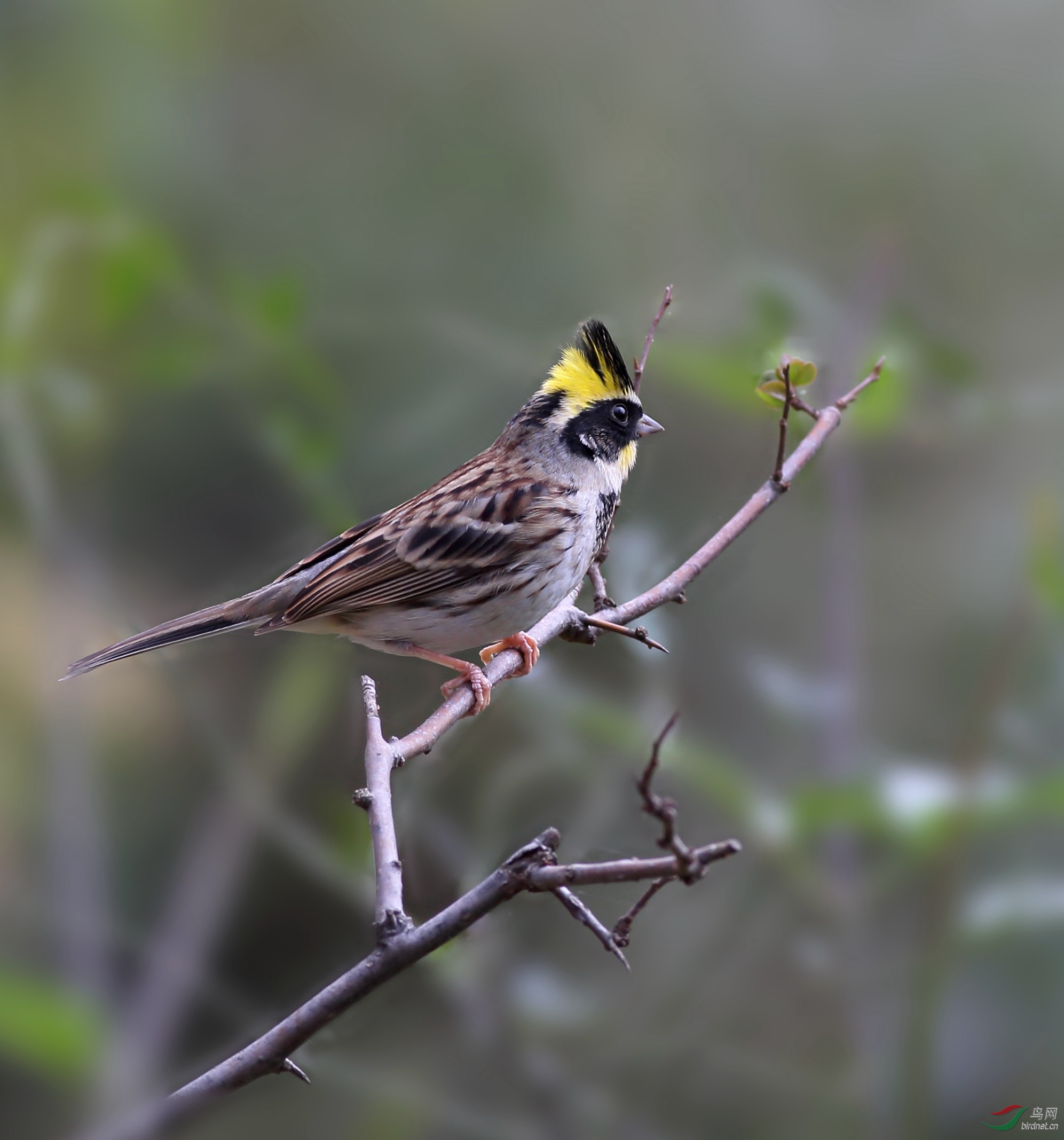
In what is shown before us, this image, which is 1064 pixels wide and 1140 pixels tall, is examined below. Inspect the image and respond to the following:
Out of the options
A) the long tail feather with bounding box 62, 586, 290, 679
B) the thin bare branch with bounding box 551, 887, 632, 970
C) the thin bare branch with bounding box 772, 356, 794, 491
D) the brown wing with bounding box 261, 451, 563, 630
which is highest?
the thin bare branch with bounding box 772, 356, 794, 491

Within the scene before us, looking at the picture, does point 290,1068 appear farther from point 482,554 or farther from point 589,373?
point 589,373

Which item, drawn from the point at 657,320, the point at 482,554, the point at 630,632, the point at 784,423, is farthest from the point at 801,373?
the point at 482,554

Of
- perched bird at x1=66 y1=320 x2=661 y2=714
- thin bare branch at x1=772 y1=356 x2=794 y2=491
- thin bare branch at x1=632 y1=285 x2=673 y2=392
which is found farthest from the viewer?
perched bird at x1=66 y1=320 x2=661 y2=714

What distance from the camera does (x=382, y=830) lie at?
31.5 inches

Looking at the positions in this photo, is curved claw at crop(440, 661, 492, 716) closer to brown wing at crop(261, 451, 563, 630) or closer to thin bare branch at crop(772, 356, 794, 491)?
brown wing at crop(261, 451, 563, 630)

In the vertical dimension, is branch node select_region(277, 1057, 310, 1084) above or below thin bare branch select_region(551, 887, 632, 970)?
below

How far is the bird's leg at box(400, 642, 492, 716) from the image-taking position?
1.36 metres

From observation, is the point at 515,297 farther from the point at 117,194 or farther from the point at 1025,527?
the point at 1025,527

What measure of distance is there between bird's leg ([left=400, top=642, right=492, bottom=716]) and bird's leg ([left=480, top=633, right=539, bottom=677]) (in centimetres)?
6

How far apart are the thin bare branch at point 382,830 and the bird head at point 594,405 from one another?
2.15ft

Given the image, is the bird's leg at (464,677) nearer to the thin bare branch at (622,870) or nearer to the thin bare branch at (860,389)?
the thin bare branch at (860,389)

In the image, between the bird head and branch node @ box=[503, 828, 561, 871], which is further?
the bird head

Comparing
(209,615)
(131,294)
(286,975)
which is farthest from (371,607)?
(131,294)

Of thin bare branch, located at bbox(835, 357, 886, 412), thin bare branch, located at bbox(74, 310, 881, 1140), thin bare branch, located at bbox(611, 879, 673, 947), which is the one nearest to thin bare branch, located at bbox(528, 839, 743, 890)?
thin bare branch, located at bbox(74, 310, 881, 1140)
